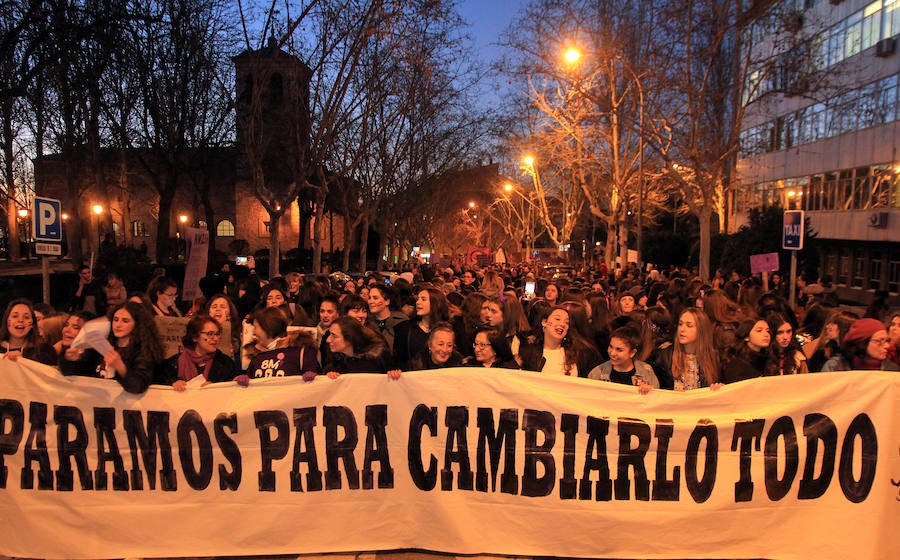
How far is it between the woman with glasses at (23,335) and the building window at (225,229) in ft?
186

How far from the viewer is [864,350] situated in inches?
211

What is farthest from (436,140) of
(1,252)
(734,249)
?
(1,252)

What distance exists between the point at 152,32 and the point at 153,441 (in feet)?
59.4

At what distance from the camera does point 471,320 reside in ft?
23.6

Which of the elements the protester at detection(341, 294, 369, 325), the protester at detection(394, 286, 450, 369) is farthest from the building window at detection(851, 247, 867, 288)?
the protester at detection(341, 294, 369, 325)

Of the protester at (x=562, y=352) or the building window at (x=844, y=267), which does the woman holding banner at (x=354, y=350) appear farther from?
the building window at (x=844, y=267)

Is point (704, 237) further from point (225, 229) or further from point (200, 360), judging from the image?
point (225, 229)

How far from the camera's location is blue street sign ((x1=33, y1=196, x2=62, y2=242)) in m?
8.66

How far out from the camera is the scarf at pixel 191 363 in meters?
4.84

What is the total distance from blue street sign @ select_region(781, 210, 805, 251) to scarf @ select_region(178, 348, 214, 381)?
9902mm

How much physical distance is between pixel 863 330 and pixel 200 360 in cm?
476

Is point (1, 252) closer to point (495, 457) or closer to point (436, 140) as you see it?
point (436, 140)

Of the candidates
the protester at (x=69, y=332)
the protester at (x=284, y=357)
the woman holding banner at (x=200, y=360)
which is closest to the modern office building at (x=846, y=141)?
the protester at (x=284, y=357)

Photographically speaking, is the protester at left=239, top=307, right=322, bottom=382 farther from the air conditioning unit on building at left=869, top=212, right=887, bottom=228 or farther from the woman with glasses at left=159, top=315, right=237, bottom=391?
the air conditioning unit on building at left=869, top=212, right=887, bottom=228
